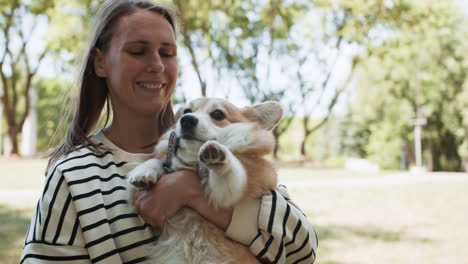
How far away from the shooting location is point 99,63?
8.25ft

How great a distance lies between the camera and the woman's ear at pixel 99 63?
2.50 metres

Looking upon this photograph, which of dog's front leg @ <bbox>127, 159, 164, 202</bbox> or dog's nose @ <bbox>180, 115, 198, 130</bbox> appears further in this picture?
dog's nose @ <bbox>180, 115, 198, 130</bbox>

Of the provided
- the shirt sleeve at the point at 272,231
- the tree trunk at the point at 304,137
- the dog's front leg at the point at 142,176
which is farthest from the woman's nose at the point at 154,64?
the tree trunk at the point at 304,137

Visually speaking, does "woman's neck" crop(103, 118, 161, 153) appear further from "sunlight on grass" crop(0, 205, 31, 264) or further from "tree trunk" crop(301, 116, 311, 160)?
"tree trunk" crop(301, 116, 311, 160)

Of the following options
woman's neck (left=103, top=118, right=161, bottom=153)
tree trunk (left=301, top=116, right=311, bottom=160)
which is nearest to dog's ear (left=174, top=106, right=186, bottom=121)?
woman's neck (left=103, top=118, right=161, bottom=153)

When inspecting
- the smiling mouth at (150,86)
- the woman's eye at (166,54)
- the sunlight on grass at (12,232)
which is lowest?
the sunlight on grass at (12,232)

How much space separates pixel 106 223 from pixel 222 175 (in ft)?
1.98

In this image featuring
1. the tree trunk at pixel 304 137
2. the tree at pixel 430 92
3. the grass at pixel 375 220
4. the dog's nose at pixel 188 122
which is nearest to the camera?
the dog's nose at pixel 188 122

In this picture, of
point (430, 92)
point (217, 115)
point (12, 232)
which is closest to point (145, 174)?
point (217, 115)

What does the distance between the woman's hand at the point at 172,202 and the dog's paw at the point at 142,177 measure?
0.11 feet

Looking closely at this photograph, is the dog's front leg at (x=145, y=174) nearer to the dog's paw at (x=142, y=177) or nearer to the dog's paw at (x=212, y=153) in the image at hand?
the dog's paw at (x=142, y=177)

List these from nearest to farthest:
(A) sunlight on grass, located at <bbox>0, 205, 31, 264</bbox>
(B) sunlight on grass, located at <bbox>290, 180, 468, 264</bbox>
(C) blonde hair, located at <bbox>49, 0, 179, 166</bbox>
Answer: (C) blonde hair, located at <bbox>49, 0, 179, 166</bbox>
(A) sunlight on grass, located at <bbox>0, 205, 31, 264</bbox>
(B) sunlight on grass, located at <bbox>290, 180, 468, 264</bbox>

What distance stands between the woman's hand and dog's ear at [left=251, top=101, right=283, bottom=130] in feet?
2.50

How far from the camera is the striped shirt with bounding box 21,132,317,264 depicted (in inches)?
73.7
